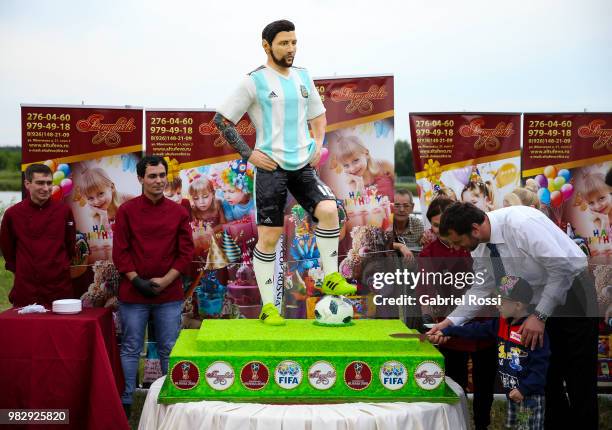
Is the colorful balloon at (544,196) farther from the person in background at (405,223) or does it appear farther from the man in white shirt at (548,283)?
the man in white shirt at (548,283)

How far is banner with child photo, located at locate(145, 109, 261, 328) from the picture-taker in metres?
5.84

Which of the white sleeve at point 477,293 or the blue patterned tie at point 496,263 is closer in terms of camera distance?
the blue patterned tie at point 496,263

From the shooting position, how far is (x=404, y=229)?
598 centimetres

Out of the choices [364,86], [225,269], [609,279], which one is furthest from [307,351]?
[609,279]

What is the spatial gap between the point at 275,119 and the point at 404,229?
7.03 ft

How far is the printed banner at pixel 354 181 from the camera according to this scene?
585 cm

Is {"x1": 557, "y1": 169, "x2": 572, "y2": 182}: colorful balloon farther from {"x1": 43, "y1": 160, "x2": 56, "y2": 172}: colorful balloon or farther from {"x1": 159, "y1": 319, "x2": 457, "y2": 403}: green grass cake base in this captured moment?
{"x1": 43, "y1": 160, "x2": 56, "y2": 172}: colorful balloon

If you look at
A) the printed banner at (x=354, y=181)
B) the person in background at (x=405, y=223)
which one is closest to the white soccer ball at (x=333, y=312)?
the printed banner at (x=354, y=181)

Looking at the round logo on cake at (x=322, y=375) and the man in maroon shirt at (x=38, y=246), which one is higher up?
the man in maroon shirt at (x=38, y=246)

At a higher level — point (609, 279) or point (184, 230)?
point (184, 230)

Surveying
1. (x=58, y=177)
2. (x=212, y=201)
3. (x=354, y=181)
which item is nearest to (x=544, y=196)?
(x=354, y=181)

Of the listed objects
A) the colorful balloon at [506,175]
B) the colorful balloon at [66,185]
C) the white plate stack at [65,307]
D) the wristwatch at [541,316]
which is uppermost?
the colorful balloon at [506,175]

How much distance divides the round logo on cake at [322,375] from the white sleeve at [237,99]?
132 centimetres

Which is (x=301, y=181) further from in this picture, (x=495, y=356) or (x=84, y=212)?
(x=84, y=212)
